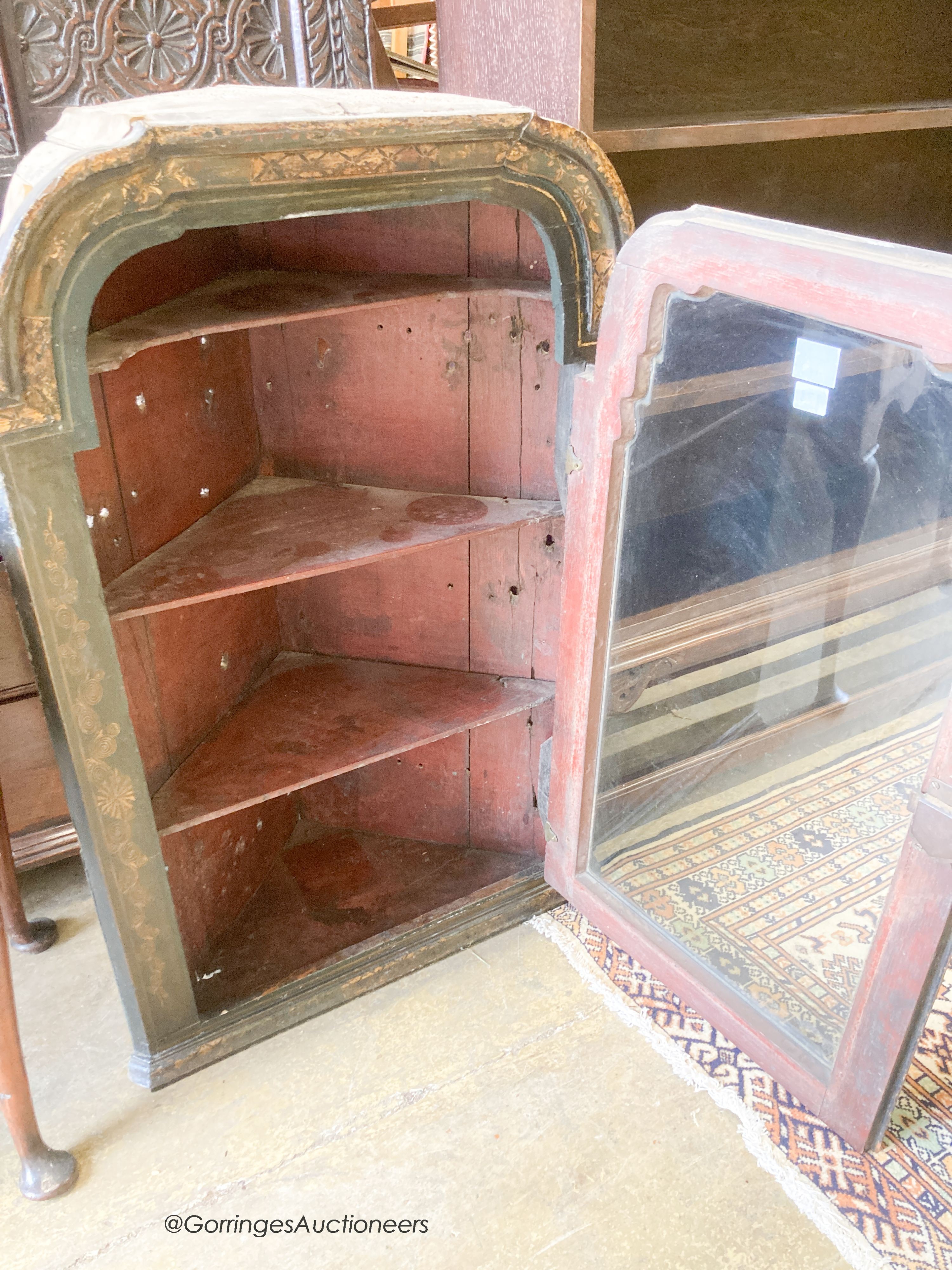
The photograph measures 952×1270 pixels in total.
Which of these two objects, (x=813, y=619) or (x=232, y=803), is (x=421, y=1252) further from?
(x=813, y=619)

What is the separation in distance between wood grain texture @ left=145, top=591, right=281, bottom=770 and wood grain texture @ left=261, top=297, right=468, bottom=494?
314mm

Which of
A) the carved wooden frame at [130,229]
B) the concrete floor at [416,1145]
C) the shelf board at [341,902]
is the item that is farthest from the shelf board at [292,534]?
the concrete floor at [416,1145]

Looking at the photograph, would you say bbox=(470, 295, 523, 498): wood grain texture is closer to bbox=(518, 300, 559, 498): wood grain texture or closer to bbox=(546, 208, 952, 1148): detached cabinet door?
bbox=(518, 300, 559, 498): wood grain texture

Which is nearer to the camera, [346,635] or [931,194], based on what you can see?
[346,635]

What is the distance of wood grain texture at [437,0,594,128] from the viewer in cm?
137

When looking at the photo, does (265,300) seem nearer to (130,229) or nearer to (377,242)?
(377,242)

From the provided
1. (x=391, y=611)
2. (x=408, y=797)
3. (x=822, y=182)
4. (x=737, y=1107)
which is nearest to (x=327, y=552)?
(x=391, y=611)

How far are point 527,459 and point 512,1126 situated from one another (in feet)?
3.85

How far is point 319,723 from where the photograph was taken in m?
1.88

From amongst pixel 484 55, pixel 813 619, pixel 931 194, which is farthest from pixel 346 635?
pixel 931 194

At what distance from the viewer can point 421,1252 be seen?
144 cm

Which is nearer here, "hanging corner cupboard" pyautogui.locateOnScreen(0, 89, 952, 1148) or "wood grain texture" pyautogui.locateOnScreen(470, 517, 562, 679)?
"hanging corner cupboard" pyautogui.locateOnScreen(0, 89, 952, 1148)

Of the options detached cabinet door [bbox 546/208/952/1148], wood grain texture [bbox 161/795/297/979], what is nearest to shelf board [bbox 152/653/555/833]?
wood grain texture [bbox 161/795/297/979]

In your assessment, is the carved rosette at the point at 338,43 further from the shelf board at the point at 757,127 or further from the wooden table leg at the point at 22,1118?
the wooden table leg at the point at 22,1118
